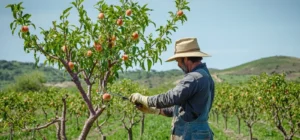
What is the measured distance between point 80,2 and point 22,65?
191 m

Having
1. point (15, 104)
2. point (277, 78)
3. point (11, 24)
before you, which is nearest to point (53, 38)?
point (11, 24)

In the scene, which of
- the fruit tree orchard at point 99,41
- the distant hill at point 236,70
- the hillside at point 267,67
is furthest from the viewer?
the hillside at point 267,67

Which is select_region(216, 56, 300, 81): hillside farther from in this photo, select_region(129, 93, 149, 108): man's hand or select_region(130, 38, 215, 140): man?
select_region(129, 93, 149, 108): man's hand

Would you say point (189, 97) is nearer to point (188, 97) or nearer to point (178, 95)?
point (188, 97)

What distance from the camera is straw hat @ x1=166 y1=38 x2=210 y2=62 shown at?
12.1 feet

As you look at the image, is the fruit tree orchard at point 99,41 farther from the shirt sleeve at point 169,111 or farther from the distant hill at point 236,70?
the distant hill at point 236,70

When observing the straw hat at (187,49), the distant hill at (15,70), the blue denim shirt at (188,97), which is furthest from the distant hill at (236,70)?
the blue denim shirt at (188,97)

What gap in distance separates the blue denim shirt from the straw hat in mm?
191

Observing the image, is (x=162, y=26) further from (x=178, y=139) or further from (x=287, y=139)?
(x=287, y=139)

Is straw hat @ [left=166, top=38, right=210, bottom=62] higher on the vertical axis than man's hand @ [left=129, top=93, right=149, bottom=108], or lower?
higher

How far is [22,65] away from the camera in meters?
178

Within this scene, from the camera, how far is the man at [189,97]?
3391 mm

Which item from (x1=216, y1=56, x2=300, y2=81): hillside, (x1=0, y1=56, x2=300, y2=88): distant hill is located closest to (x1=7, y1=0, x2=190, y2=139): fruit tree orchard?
(x1=0, y1=56, x2=300, y2=88): distant hill

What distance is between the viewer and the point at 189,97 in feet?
11.4
